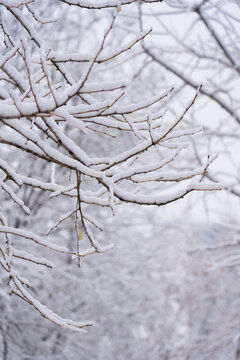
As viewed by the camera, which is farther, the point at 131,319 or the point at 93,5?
the point at 131,319

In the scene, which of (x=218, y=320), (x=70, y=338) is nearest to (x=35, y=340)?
(x=70, y=338)

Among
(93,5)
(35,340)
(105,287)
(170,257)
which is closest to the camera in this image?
(93,5)

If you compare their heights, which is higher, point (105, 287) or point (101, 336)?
point (105, 287)

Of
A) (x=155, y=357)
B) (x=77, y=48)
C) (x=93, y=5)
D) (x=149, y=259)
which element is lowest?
(x=155, y=357)

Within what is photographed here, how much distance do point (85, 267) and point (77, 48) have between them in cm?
444

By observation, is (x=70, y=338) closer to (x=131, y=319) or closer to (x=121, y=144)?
(x=131, y=319)

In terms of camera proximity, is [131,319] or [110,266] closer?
[110,266]

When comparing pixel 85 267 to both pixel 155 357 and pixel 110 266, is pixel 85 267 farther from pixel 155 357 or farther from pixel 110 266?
pixel 155 357

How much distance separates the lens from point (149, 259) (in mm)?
9352

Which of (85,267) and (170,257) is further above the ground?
→ (170,257)

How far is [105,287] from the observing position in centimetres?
781

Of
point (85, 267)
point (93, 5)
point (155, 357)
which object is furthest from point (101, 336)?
A: point (93, 5)

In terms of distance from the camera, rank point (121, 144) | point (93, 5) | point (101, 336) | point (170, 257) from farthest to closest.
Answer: point (170, 257) < point (101, 336) < point (121, 144) < point (93, 5)

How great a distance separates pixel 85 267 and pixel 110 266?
3.55ft
